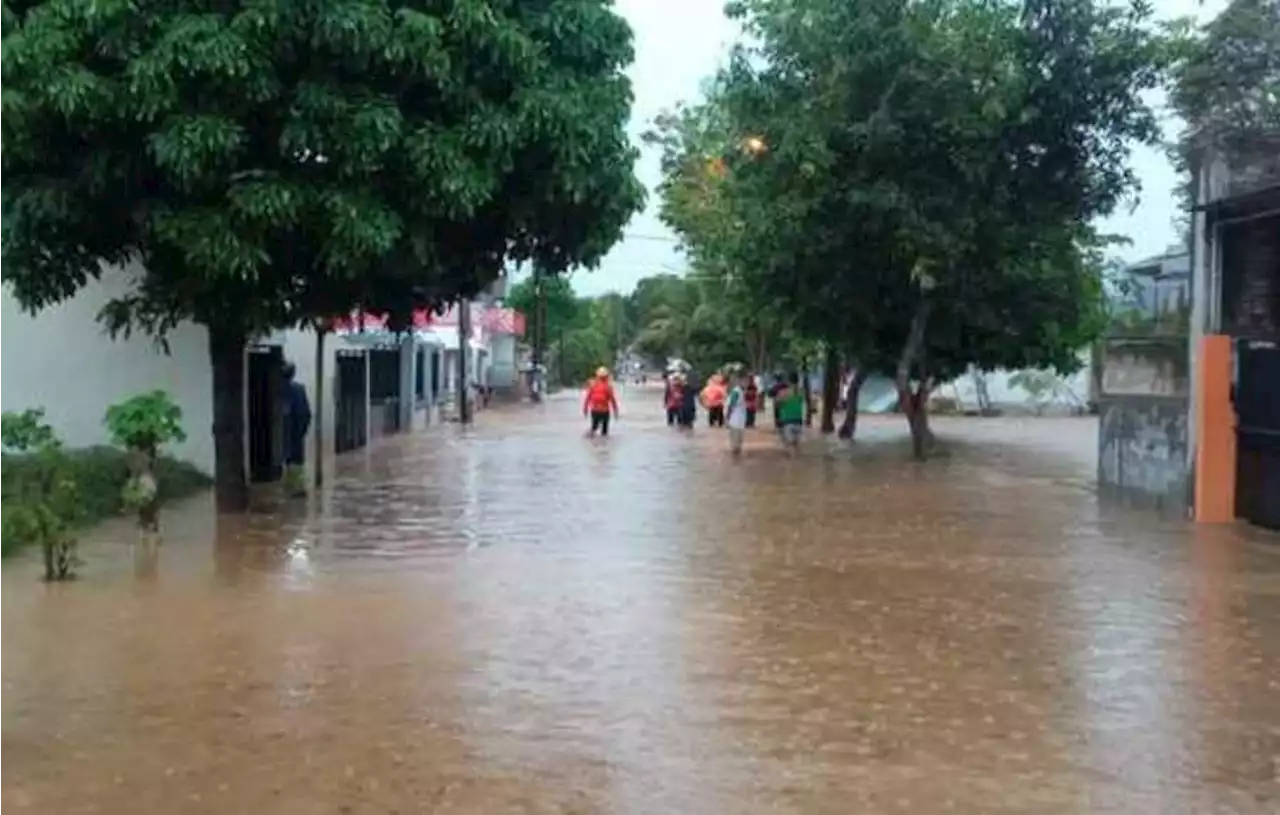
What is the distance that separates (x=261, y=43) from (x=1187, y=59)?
47.9 ft

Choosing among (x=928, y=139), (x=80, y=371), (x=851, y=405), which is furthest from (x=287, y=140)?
(x=851, y=405)

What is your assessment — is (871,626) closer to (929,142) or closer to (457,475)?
(457,475)

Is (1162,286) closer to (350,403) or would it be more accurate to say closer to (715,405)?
(350,403)

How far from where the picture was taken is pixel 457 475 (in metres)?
25.9

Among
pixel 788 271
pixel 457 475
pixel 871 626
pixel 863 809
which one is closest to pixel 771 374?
pixel 788 271

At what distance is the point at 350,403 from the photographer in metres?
33.6

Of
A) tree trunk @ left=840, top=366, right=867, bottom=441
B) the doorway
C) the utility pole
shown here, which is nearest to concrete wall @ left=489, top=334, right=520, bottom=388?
the utility pole

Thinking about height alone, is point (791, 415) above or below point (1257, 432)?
below

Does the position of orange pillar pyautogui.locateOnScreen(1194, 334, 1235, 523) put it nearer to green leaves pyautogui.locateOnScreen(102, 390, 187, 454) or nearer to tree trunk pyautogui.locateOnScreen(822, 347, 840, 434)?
green leaves pyautogui.locateOnScreen(102, 390, 187, 454)

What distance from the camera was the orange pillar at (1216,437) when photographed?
→ 1908 cm

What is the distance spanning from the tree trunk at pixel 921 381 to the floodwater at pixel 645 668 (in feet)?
38.3

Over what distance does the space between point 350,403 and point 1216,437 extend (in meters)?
18.8

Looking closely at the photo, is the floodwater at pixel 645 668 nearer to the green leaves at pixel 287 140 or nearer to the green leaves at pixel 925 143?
the green leaves at pixel 287 140

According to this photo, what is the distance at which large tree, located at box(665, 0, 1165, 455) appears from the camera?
27.0 m
